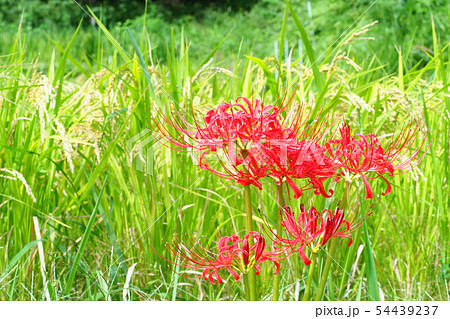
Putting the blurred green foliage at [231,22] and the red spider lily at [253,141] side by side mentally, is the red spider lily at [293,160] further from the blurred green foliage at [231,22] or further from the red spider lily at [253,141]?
the blurred green foliage at [231,22]

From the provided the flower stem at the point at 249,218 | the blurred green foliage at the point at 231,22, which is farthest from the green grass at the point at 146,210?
the blurred green foliage at the point at 231,22

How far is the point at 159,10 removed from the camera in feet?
27.6

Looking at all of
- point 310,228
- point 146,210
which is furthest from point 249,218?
point 146,210

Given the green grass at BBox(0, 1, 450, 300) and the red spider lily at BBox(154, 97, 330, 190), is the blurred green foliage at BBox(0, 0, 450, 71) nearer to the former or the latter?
the green grass at BBox(0, 1, 450, 300)

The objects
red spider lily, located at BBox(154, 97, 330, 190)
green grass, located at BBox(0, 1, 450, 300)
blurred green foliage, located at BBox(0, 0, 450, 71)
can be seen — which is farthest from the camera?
blurred green foliage, located at BBox(0, 0, 450, 71)

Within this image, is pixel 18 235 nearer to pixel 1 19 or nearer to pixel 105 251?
pixel 105 251

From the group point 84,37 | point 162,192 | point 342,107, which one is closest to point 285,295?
point 162,192

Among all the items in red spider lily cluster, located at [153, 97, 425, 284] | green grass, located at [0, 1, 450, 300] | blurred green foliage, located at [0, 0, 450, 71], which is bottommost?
Answer: green grass, located at [0, 1, 450, 300]

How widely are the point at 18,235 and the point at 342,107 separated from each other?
3.27ft

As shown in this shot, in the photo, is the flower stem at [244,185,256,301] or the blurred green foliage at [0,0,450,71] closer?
the flower stem at [244,185,256,301]

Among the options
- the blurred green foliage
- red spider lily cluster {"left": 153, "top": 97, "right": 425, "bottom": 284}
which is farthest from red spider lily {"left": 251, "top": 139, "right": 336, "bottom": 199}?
the blurred green foliage

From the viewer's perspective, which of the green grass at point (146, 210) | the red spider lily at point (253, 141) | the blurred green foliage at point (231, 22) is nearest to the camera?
the red spider lily at point (253, 141)
